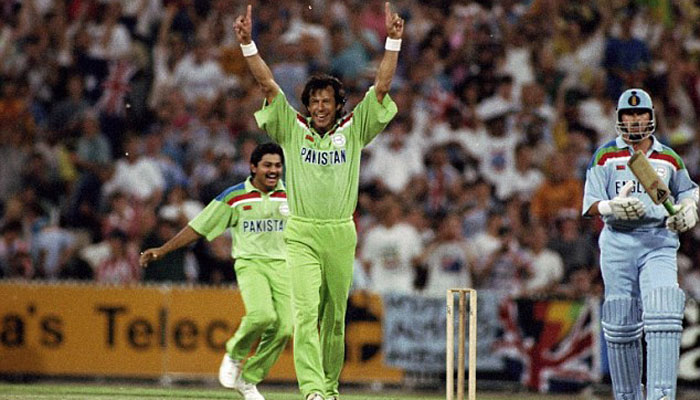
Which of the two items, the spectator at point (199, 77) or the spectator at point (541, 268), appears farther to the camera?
the spectator at point (199, 77)

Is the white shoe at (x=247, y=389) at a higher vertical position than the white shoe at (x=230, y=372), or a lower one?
lower

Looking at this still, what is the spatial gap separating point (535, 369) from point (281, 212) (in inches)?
175

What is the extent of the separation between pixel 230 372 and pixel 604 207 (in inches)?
156

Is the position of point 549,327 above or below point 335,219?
below

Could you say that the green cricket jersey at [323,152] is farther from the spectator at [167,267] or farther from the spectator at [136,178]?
the spectator at [136,178]

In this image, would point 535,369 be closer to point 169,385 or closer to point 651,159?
point 169,385

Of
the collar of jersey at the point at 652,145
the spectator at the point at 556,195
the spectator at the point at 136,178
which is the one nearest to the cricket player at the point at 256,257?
the collar of jersey at the point at 652,145

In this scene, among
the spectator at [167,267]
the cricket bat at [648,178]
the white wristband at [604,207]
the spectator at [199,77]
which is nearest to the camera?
the cricket bat at [648,178]

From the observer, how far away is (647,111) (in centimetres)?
988

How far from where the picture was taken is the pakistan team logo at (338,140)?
1005 centimetres

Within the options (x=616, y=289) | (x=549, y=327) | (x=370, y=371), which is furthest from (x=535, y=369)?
(x=616, y=289)

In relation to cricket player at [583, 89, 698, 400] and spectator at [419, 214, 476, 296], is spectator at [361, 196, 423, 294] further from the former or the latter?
cricket player at [583, 89, 698, 400]

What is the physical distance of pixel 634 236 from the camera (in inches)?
388

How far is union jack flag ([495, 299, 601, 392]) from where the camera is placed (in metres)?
15.4
